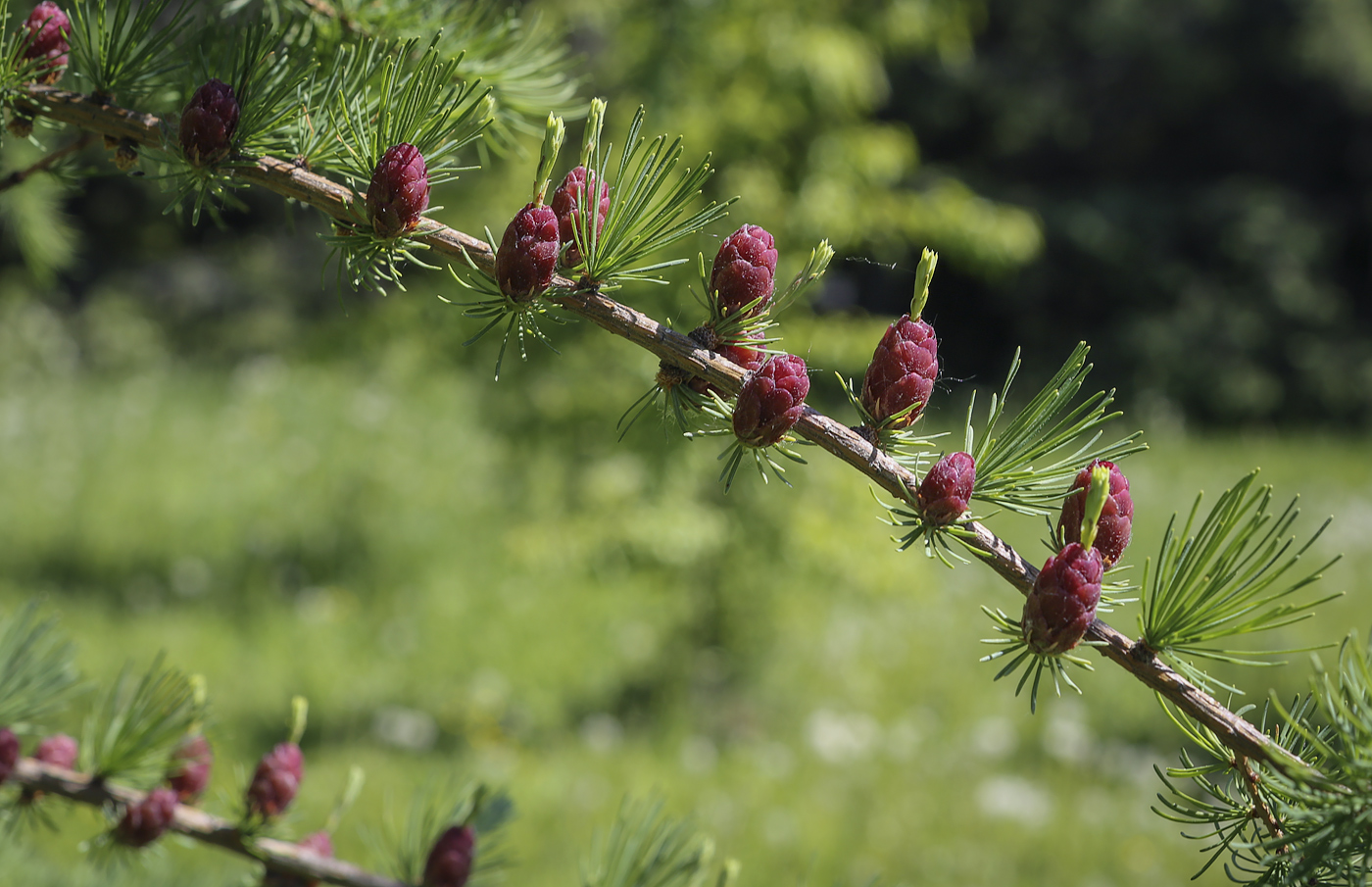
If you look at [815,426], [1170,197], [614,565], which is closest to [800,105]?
[614,565]

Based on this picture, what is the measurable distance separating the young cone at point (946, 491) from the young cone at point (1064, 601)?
6cm

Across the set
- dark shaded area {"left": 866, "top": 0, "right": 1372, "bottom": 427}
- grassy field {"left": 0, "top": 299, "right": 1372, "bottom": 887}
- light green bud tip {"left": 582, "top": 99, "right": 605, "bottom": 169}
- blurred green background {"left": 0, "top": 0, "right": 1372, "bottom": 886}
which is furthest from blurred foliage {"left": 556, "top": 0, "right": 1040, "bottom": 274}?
dark shaded area {"left": 866, "top": 0, "right": 1372, "bottom": 427}

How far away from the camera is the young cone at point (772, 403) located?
564 millimetres

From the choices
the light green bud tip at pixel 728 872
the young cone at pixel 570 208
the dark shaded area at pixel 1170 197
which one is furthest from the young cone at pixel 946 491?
the dark shaded area at pixel 1170 197

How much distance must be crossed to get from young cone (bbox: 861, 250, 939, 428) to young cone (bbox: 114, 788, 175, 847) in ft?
2.10

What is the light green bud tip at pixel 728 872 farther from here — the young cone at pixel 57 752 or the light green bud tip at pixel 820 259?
the young cone at pixel 57 752

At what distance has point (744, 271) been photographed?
0.61 metres

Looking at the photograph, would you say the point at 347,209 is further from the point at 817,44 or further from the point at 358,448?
the point at 358,448

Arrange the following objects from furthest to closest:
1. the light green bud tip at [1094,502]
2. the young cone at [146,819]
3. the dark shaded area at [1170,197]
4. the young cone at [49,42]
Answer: the dark shaded area at [1170,197], the young cone at [146,819], the young cone at [49,42], the light green bud tip at [1094,502]

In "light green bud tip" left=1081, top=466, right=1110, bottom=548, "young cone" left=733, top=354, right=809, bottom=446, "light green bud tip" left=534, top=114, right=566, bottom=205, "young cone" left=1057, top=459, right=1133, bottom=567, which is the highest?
"light green bud tip" left=534, top=114, right=566, bottom=205

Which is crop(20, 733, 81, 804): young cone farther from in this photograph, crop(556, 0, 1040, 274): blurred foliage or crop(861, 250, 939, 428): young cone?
crop(556, 0, 1040, 274): blurred foliage

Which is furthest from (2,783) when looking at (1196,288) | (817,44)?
(1196,288)

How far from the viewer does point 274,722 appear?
313 centimetres

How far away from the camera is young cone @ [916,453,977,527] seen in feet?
1.89
